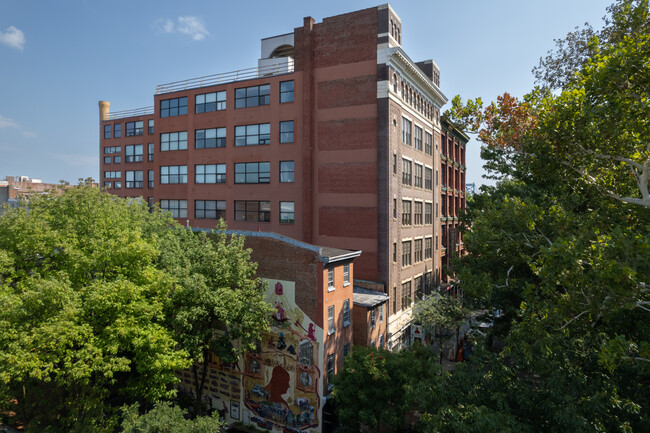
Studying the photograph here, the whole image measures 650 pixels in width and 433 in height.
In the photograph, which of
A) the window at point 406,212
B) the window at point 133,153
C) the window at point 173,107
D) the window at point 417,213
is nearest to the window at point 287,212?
the window at point 406,212

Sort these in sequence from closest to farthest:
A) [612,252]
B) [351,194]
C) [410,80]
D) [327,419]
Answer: [612,252]
[327,419]
[351,194]
[410,80]

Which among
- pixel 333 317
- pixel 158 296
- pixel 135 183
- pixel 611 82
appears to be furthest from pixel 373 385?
pixel 135 183

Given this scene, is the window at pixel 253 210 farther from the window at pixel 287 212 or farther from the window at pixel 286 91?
the window at pixel 286 91

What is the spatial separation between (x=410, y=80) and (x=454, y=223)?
2372cm

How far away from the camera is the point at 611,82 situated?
13.2 m

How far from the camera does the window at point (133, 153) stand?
61094 mm

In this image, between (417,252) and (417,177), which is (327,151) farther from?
(417,252)

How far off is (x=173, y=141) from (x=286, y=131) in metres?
14.5

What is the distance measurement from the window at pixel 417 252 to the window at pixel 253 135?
1801 cm

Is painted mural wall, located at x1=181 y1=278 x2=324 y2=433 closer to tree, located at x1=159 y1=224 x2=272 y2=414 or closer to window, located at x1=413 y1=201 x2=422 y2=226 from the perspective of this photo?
tree, located at x1=159 y1=224 x2=272 y2=414

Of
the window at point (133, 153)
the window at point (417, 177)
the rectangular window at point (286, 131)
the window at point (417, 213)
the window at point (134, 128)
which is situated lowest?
the window at point (417, 213)

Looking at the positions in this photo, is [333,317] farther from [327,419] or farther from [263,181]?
[263,181]

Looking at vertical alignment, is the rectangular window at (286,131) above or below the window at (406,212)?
above

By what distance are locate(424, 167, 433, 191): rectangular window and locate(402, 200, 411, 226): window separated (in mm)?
5831
